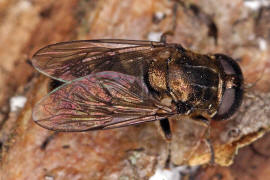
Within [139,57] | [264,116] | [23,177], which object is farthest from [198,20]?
[23,177]

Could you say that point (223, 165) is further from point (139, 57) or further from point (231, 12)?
point (231, 12)

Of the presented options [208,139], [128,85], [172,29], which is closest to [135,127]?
[128,85]

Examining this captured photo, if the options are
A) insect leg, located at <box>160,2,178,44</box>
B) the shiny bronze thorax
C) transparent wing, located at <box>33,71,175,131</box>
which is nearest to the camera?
transparent wing, located at <box>33,71,175,131</box>

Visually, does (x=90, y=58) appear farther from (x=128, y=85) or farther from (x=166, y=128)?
(x=166, y=128)

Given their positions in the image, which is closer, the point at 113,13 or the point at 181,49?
the point at 181,49

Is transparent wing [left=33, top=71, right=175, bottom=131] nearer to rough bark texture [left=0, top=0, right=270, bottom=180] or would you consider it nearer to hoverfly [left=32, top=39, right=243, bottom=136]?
hoverfly [left=32, top=39, right=243, bottom=136]

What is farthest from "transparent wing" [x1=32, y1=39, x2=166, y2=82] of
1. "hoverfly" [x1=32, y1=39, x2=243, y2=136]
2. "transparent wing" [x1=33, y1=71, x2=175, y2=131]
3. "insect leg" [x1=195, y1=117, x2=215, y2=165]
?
"insect leg" [x1=195, y1=117, x2=215, y2=165]

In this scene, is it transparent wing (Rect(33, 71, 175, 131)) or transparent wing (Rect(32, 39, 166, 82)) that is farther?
transparent wing (Rect(32, 39, 166, 82))

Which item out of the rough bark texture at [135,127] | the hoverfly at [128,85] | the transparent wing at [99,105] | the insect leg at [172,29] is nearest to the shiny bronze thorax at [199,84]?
the hoverfly at [128,85]
